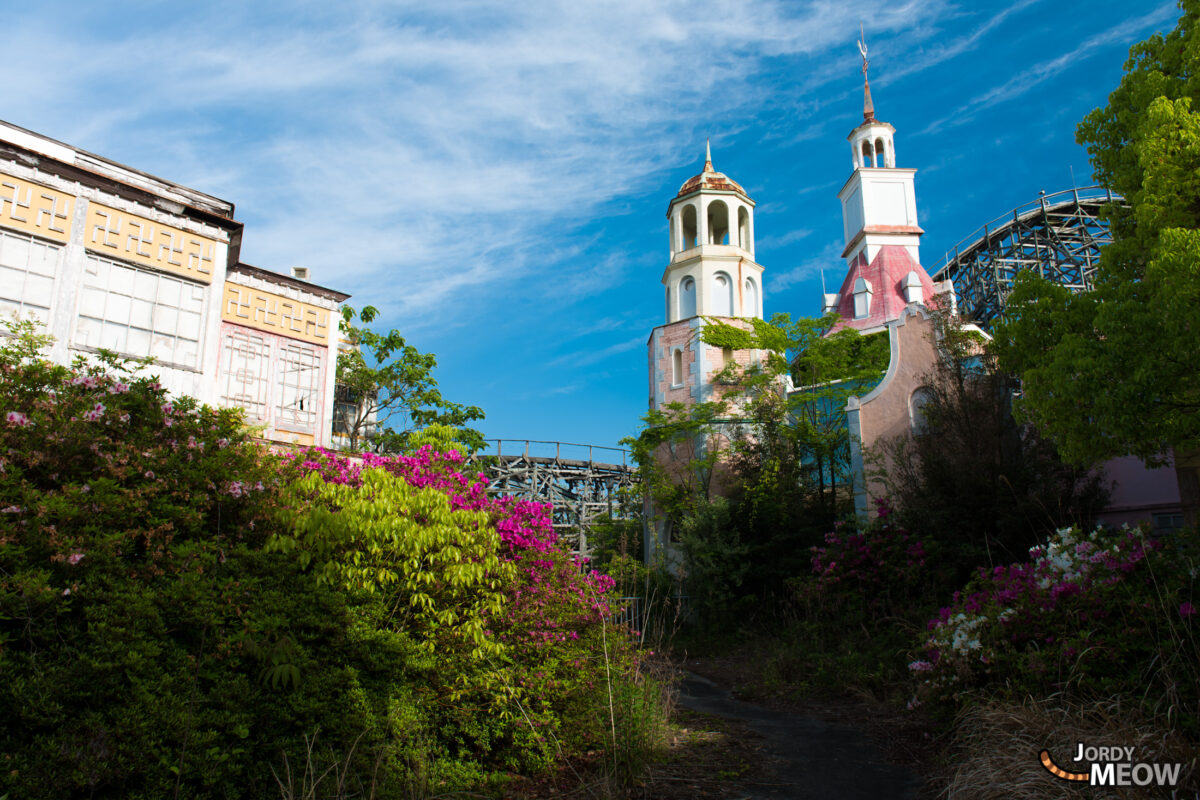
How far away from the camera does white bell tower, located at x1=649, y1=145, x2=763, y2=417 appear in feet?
78.4


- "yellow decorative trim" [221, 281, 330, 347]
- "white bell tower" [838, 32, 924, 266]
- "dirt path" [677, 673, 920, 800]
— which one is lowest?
"dirt path" [677, 673, 920, 800]

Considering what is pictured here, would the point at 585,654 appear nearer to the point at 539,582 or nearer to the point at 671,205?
the point at 539,582

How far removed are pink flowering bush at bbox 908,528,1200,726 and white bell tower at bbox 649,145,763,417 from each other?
15.9 meters

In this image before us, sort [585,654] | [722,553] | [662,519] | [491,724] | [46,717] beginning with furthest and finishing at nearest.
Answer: [662,519] < [722,553] < [585,654] < [491,724] < [46,717]

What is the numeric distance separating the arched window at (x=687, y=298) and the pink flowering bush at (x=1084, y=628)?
1770 cm

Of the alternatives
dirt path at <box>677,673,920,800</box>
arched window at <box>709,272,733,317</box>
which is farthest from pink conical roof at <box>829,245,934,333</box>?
dirt path at <box>677,673,920,800</box>

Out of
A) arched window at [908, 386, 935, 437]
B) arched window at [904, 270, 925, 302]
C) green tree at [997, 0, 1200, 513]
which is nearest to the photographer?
green tree at [997, 0, 1200, 513]

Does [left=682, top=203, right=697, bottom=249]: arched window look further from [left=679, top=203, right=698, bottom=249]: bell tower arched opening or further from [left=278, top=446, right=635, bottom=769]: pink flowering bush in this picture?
→ [left=278, top=446, right=635, bottom=769]: pink flowering bush

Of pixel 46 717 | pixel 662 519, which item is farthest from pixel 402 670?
pixel 662 519

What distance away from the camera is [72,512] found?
482 centimetres

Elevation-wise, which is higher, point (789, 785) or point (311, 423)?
point (311, 423)

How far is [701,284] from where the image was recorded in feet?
81.4

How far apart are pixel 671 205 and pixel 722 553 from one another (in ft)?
44.9

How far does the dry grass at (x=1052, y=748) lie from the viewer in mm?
4438
